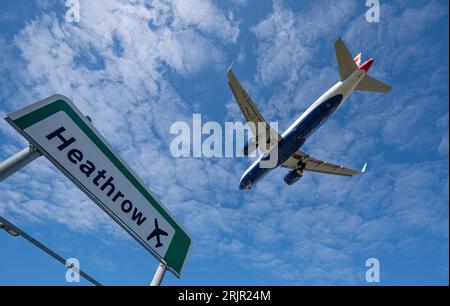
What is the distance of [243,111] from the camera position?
31281 millimetres

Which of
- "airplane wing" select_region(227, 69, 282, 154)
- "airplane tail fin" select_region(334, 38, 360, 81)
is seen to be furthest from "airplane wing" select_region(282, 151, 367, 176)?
"airplane tail fin" select_region(334, 38, 360, 81)

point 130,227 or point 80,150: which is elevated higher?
point 80,150

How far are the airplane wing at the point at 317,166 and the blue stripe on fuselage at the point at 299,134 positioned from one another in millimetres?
6470

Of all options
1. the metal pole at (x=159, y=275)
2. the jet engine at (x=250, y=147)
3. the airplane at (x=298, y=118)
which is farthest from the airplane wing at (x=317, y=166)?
the metal pole at (x=159, y=275)

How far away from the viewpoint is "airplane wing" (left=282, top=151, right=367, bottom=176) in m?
37.4

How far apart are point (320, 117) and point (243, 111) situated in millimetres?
7990

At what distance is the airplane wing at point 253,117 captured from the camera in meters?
29.1

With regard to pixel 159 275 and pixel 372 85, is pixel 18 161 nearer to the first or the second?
pixel 159 275

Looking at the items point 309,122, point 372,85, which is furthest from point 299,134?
point 372,85
